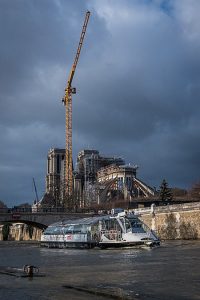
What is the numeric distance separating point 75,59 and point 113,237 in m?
113

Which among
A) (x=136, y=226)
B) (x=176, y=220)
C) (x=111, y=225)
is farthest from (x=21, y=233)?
(x=136, y=226)

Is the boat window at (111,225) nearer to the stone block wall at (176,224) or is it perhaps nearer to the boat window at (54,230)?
the boat window at (54,230)

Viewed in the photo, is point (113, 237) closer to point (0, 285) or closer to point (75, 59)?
point (0, 285)

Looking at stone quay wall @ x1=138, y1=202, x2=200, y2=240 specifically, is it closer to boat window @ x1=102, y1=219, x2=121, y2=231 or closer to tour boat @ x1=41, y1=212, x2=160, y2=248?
tour boat @ x1=41, y1=212, x2=160, y2=248

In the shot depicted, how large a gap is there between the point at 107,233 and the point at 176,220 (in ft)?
68.5

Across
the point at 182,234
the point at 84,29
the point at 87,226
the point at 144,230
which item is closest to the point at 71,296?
the point at 144,230

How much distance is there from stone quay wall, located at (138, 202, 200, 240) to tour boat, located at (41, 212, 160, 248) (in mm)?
14578

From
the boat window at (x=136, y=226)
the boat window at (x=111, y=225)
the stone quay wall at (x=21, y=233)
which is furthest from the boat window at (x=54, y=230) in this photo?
the stone quay wall at (x=21, y=233)

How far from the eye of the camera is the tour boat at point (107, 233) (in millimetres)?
60375

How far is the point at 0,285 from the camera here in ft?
71.2

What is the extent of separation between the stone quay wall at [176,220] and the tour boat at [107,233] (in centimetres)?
1458

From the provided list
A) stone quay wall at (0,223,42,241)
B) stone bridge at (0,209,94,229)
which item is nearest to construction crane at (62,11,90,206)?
stone quay wall at (0,223,42,241)

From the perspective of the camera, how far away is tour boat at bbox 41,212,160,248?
60375mm

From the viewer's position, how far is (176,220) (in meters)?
82.6
